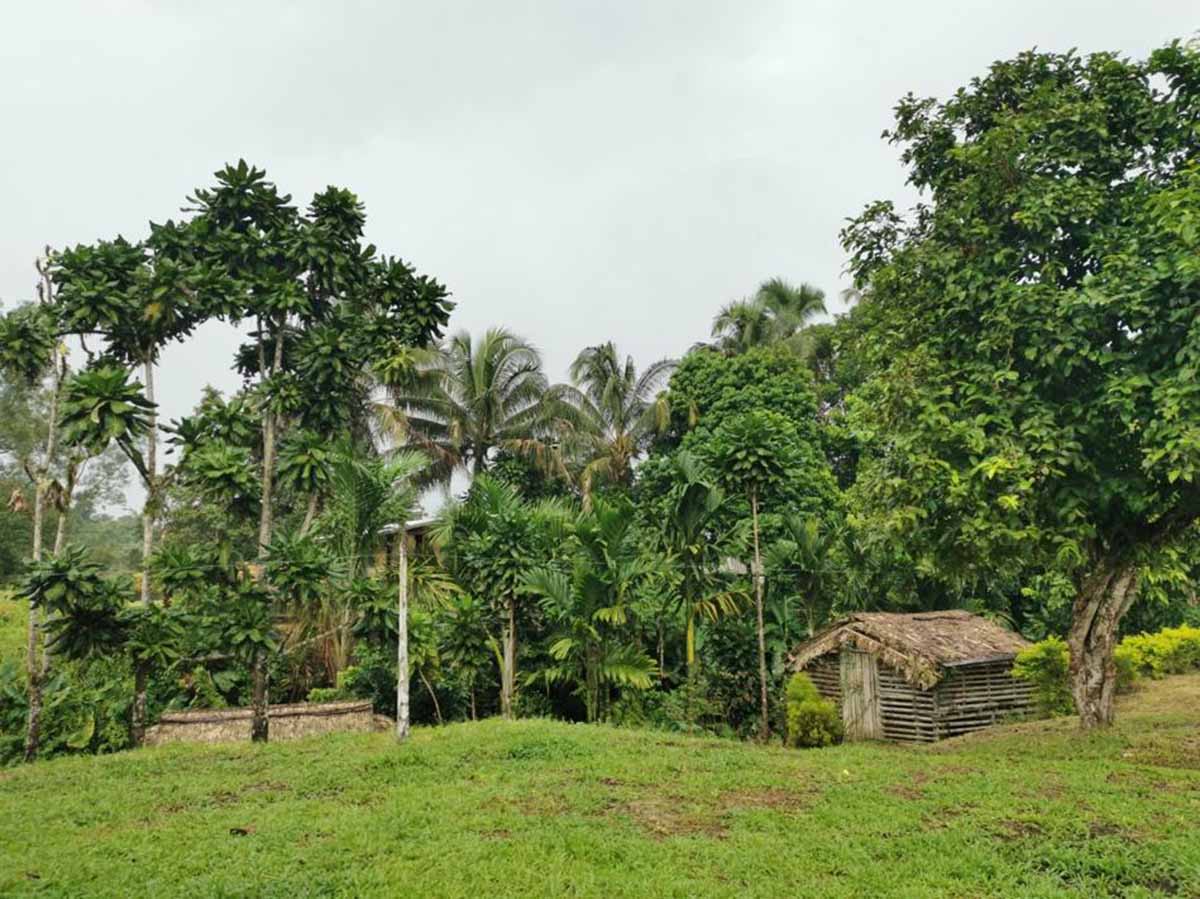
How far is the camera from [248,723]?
14.7m

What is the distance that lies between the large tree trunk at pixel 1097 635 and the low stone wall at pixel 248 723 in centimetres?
1185

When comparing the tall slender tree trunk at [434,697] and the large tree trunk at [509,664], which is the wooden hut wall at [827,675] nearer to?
the large tree trunk at [509,664]

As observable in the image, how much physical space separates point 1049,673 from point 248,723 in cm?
1532

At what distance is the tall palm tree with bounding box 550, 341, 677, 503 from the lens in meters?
28.6

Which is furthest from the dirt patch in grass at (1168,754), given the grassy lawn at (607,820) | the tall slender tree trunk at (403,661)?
the tall slender tree trunk at (403,661)

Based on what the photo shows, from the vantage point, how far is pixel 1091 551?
491 inches

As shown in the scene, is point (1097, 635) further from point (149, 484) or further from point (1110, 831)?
point (149, 484)


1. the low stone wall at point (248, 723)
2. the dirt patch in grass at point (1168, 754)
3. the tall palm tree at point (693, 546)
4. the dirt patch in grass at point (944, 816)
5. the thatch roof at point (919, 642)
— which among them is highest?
the tall palm tree at point (693, 546)

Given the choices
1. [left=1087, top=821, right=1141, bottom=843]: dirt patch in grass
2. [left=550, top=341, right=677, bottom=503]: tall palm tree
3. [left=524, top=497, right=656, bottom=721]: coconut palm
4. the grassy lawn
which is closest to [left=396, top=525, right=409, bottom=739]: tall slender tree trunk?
the grassy lawn

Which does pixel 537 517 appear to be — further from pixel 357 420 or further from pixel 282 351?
pixel 357 420

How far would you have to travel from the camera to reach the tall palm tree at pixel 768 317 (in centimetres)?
3397

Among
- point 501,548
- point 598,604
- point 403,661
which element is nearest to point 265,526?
point 501,548

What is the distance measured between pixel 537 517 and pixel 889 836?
11.6m

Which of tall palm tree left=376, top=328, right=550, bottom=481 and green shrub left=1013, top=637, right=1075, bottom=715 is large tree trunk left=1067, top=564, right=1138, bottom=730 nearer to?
green shrub left=1013, top=637, right=1075, bottom=715
